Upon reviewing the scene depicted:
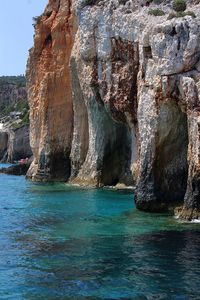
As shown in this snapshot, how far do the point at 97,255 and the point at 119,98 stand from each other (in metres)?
22.5

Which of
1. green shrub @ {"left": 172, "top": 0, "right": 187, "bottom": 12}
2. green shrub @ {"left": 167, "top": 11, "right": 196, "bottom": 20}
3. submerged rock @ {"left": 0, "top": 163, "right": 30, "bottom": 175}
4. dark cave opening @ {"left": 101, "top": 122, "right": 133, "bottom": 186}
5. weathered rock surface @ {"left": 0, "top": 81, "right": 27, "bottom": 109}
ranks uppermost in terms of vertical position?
weathered rock surface @ {"left": 0, "top": 81, "right": 27, "bottom": 109}

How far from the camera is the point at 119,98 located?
39.8m

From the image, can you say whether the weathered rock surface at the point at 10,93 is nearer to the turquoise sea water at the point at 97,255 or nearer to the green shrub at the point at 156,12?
the green shrub at the point at 156,12

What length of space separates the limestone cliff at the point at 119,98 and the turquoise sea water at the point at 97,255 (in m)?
3.01

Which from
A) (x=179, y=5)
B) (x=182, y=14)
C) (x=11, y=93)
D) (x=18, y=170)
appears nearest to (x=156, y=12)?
(x=179, y=5)

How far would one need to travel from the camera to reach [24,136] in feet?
324

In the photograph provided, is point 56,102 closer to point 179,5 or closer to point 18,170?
point 18,170

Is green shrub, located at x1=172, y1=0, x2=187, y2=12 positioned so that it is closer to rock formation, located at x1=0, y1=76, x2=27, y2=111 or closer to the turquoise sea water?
the turquoise sea water

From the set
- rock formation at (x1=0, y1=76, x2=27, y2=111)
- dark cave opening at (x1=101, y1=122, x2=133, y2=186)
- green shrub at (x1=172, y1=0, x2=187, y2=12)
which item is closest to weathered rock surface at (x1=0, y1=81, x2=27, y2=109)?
rock formation at (x1=0, y1=76, x2=27, y2=111)

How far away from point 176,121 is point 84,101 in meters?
21.7

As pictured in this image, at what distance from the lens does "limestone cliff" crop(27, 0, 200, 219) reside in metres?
27.2

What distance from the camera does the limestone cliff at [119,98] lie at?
2716 cm

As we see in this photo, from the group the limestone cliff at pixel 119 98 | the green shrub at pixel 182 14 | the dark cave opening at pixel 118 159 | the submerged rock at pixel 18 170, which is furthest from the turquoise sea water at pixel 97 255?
the submerged rock at pixel 18 170

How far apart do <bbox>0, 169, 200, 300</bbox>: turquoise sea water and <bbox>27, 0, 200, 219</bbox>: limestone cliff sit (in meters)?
3.01
